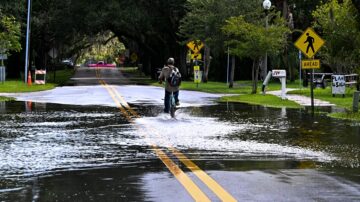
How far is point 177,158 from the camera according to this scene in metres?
9.92

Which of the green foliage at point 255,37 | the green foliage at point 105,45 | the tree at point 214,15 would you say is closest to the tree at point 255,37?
the green foliage at point 255,37

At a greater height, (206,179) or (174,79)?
(174,79)

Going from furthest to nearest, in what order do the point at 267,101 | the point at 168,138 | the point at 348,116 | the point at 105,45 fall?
the point at 105,45 → the point at 267,101 → the point at 348,116 → the point at 168,138

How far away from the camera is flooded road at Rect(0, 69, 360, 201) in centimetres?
732

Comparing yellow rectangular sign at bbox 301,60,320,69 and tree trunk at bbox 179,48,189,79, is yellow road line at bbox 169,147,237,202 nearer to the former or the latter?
yellow rectangular sign at bbox 301,60,320,69

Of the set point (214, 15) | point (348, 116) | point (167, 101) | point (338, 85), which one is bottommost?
point (348, 116)

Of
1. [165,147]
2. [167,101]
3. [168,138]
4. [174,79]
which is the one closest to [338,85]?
[167,101]

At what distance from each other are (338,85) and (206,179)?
2229cm

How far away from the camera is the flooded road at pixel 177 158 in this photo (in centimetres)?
732

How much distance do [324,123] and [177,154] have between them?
701cm

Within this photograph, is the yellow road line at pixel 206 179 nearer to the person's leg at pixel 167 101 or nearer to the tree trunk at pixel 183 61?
the person's leg at pixel 167 101

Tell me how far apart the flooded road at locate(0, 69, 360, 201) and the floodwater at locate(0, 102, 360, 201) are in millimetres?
15

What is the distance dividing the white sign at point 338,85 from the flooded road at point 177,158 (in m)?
11.9

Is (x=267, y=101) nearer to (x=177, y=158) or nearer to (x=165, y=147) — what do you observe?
(x=165, y=147)
